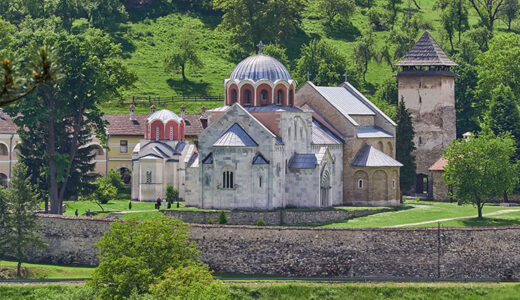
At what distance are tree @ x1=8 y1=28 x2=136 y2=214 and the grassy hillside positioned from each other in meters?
26.4

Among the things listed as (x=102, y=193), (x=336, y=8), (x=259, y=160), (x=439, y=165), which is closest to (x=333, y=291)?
(x=259, y=160)

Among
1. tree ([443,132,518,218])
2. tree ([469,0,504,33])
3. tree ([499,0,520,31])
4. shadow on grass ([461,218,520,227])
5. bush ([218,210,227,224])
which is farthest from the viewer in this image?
tree ([499,0,520,31])

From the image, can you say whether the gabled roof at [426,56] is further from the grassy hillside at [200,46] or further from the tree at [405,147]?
the grassy hillside at [200,46]

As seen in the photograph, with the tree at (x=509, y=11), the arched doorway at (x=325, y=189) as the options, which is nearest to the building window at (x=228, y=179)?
the arched doorway at (x=325, y=189)

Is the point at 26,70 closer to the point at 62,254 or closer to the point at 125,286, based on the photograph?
the point at 125,286

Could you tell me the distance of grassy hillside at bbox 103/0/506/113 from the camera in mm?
106375

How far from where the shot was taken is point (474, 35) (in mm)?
116312

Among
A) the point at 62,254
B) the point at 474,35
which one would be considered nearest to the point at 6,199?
the point at 62,254

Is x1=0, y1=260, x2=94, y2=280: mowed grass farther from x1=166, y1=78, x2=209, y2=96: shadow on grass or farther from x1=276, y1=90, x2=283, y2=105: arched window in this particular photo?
x1=166, y1=78, x2=209, y2=96: shadow on grass

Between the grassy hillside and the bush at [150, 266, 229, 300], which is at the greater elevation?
the grassy hillside

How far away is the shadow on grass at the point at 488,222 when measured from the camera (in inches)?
Result: 2399

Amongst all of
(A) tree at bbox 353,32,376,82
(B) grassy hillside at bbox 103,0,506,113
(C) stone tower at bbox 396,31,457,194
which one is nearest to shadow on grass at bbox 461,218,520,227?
(C) stone tower at bbox 396,31,457,194

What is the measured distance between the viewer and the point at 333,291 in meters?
47.6

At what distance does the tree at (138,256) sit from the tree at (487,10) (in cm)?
8481
